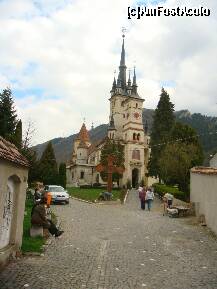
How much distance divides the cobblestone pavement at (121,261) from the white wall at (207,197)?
83cm

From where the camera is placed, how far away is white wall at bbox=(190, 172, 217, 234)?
1817 cm

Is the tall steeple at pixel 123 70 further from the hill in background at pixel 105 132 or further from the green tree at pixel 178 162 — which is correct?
the green tree at pixel 178 162

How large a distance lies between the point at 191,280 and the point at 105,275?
6.72 feet

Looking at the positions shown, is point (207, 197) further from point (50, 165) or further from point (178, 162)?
point (50, 165)

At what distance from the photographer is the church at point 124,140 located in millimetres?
77750

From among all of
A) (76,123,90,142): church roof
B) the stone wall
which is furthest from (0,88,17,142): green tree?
(76,123,90,142): church roof

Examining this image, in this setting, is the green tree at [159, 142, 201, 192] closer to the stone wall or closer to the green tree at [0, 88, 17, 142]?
the green tree at [0, 88, 17, 142]

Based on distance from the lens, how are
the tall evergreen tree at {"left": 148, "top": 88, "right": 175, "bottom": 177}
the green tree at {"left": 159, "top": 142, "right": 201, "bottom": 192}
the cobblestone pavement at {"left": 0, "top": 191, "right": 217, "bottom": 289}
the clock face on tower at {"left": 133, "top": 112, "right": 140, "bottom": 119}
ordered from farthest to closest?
1. the clock face on tower at {"left": 133, "top": 112, "right": 140, "bottom": 119}
2. the tall evergreen tree at {"left": 148, "top": 88, "right": 175, "bottom": 177}
3. the green tree at {"left": 159, "top": 142, "right": 201, "bottom": 192}
4. the cobblestone pavement at {"left": 0, "top": 191, "right": 217, "bottom": 289}

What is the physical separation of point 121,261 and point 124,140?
68.5 metres

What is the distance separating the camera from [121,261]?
37.0 feet

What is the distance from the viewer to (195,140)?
50.8m

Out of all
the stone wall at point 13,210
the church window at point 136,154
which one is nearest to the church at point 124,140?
the church window at point 136,154

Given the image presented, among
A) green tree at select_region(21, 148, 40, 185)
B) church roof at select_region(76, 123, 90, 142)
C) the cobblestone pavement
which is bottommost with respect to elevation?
the cobblestone pavement

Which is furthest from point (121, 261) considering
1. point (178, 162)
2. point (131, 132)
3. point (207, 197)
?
point (131, 132)
